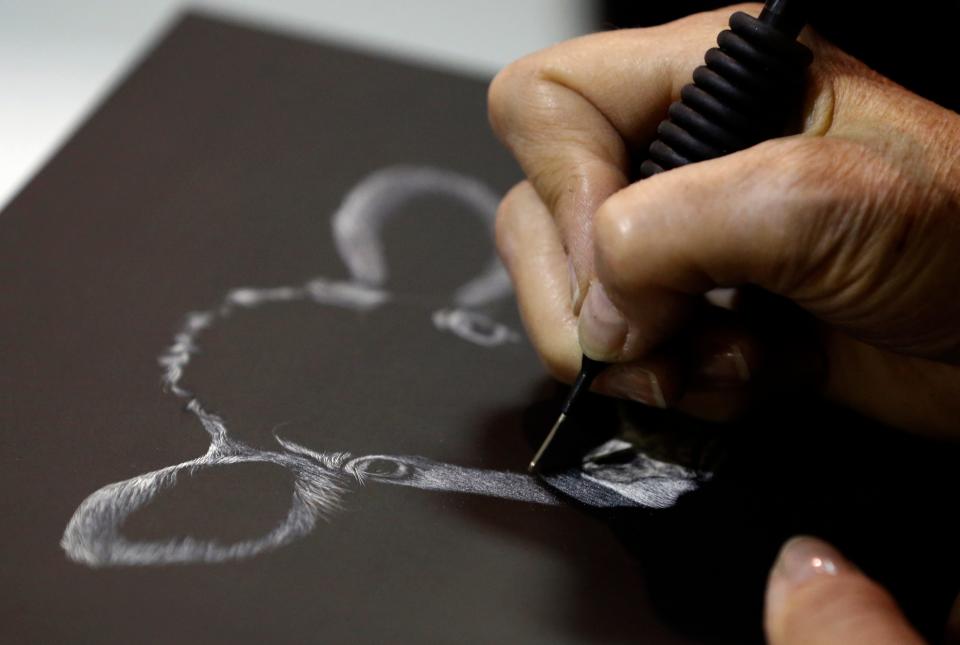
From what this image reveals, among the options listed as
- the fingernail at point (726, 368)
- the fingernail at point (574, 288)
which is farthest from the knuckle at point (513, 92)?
the fingernail at point (726, 368)

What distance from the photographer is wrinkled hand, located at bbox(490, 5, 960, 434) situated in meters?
0.66

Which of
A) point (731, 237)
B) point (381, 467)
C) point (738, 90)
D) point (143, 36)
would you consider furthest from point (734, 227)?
point (143, 36)

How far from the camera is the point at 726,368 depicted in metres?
0.84

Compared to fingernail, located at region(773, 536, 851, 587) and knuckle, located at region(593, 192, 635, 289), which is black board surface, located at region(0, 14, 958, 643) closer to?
fingernail, located at region(773, 536, 851, 587)

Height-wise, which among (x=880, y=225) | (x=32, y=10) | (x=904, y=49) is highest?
(x=904, y=49)

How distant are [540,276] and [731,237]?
255 millimetres

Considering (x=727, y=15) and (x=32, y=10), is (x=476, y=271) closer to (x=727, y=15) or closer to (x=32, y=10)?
(x=727, y=15)

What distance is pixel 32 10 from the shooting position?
147 centimetres

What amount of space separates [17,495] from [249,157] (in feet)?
1.57

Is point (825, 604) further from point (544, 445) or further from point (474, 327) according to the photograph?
point (474, 327)

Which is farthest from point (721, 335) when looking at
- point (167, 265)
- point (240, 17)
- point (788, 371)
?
point (240, 17)

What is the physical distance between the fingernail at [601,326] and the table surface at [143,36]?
24.7 inches

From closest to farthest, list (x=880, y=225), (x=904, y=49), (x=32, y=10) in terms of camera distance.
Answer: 1. (x=880, y=225)
2. (x=904, y=49)
3. (x=32, y=10)

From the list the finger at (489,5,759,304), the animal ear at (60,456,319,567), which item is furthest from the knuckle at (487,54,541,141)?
the animal ear at (60,456,319,567)
